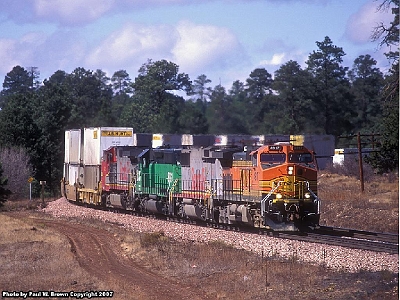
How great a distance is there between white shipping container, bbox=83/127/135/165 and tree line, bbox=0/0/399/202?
415 inches

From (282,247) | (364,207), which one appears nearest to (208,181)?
(282,247)

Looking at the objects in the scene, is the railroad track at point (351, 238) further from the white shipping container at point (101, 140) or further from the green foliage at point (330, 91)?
the green foliage at point (330, 91)

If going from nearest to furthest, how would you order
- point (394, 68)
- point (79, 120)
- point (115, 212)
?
point (394, 68), point (115, 212), point (79, 120)

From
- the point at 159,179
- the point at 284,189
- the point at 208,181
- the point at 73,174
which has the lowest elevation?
the point at 284,189

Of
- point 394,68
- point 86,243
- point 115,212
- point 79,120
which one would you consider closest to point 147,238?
point 86,243

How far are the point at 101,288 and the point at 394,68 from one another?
1505cm

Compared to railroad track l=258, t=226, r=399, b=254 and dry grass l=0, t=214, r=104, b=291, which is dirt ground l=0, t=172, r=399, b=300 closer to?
dry grass l=0, t=214, r=104, b=291

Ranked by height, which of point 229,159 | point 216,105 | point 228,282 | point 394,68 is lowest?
point 228,282

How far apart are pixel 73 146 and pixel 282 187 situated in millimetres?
21705

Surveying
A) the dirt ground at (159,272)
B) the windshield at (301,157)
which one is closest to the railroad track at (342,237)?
the windshield at (301,157)

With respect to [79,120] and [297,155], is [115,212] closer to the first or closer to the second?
[297,155]

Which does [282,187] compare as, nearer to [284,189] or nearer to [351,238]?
[284,189]

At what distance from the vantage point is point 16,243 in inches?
836

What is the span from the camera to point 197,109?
80000mm
